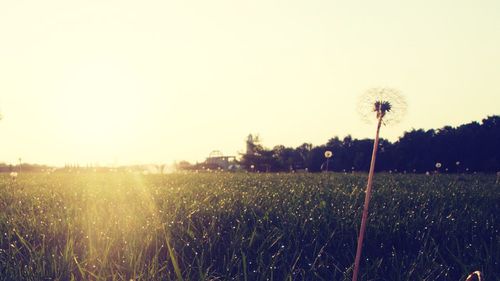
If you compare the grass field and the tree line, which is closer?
the grass field

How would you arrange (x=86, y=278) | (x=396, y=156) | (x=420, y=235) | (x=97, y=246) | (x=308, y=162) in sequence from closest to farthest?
(x=86, y=278) < (x=97, y=246) < (x=420, y=235) < (x=396, y=156) < (x=308, y=162)

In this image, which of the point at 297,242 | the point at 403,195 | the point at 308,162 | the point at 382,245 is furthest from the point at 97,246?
the point at 308,162

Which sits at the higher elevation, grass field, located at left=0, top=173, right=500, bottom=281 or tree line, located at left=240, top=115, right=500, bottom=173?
tree line, located at left=240, top=115, right=500, bottom=173

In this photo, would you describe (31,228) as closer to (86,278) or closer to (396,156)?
(86,278)

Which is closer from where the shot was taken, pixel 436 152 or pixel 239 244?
pixel 239 244

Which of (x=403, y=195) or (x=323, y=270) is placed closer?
(x=323, y=270)

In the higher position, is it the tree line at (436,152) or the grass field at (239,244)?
the tree line at (436,152)

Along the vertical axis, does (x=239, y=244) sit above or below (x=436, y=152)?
below

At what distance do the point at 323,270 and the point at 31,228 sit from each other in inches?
89.8

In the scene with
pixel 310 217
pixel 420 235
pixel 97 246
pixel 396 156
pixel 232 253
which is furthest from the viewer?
pixel 396 156

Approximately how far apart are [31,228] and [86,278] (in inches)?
47.9

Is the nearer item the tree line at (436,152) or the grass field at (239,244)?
the grass field at (239,244)

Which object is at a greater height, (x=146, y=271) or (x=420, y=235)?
(x=420, y=235)

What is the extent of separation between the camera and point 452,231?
3.10m
